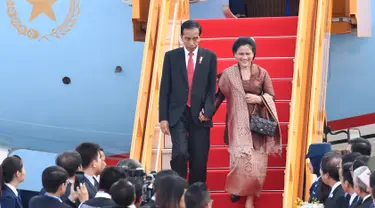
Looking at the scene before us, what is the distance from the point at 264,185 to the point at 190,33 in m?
1.86

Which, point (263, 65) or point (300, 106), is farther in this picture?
point (263, 65)

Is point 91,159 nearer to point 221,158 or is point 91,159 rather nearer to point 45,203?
point 45,203

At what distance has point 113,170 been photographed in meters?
7.96

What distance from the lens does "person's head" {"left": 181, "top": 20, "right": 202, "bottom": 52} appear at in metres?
10.3

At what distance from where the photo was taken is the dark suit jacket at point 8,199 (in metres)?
8.70

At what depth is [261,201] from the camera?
10.7 meters

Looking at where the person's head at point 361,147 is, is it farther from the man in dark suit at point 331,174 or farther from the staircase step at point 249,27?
the staircase step at point 249,27

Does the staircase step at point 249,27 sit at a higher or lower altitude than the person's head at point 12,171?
higher

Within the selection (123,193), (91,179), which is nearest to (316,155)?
(91,179)

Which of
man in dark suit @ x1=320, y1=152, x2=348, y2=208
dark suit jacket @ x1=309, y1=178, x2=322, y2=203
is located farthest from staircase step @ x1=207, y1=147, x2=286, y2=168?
man in dark suit @ x1=320, y1=152, x2=348, y2=208

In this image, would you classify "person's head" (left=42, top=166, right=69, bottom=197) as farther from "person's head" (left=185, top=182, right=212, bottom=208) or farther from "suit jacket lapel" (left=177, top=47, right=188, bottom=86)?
"suit jacket lapel" (left=177, top=47, right=188, bottom=86)

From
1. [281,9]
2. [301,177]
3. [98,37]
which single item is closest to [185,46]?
[301,177]

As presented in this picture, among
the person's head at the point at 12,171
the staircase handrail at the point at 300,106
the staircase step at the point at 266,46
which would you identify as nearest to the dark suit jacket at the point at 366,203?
the staircase handrail at the point at 300,106

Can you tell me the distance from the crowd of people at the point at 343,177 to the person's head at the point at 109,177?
1709mm
